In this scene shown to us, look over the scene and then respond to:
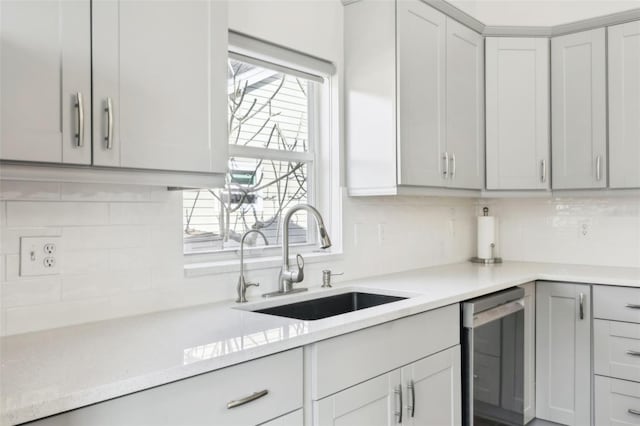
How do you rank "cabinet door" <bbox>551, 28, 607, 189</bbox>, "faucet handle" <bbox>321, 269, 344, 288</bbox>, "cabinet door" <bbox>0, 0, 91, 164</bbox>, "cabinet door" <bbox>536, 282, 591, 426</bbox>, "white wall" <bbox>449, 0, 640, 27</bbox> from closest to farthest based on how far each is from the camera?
"cabinet door" <bbox>0, 0, 91, 164</bbox>
"faucet handle" <bbox>321, 269, 344, 288</bbox>
"cabinet door" <bbox>536, 282, 591, 426</bbox>
"cabinet door" <bbox>551, 28, 607, 189</bbox>
"white wall" <bbox>449, 0, 640, 27</bbox>

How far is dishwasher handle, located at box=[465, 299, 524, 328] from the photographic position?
2.30 meters

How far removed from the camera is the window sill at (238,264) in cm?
201

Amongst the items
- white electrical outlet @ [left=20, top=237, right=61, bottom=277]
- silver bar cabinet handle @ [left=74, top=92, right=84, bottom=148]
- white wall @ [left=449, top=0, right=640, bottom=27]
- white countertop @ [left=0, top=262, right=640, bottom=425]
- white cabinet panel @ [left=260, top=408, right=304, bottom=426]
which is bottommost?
white cabinet panel @ [left=260, top=408, right=304, bottom=426]

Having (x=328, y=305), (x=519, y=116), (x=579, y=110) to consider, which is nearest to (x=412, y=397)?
(x=328, y=305)

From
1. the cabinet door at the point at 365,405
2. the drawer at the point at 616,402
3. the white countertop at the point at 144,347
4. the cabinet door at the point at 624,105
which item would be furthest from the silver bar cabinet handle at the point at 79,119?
the cabinet door at the point at 624,105

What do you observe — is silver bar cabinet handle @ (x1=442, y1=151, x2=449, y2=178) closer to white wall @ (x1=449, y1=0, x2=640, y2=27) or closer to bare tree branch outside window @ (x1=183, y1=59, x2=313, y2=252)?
bare tree branch outside window @ (x1=183, y1=59, x2=313, y2=252)

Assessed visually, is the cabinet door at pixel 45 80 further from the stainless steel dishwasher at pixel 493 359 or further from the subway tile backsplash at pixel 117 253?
the stainless steel dishwasher at pixel 493 359

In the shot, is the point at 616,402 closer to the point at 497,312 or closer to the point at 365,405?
the point at 497,312

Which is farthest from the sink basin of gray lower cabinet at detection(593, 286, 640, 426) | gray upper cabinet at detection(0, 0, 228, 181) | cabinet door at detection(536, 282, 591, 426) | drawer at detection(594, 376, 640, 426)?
drawer at detection(594, 376, 640, 426)

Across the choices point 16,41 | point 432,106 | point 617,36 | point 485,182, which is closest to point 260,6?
point 432,106

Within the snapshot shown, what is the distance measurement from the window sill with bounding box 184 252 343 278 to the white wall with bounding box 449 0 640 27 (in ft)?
7.16

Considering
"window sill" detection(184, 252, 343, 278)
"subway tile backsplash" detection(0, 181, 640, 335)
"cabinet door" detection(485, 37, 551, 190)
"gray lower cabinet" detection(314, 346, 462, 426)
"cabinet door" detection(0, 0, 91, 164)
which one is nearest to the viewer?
"cabinet door" detection(0, 0, 91, 164)

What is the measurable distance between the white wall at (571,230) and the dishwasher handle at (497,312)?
100 cm

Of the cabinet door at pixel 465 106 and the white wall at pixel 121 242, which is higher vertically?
the cabinet door at pixel 465 106
